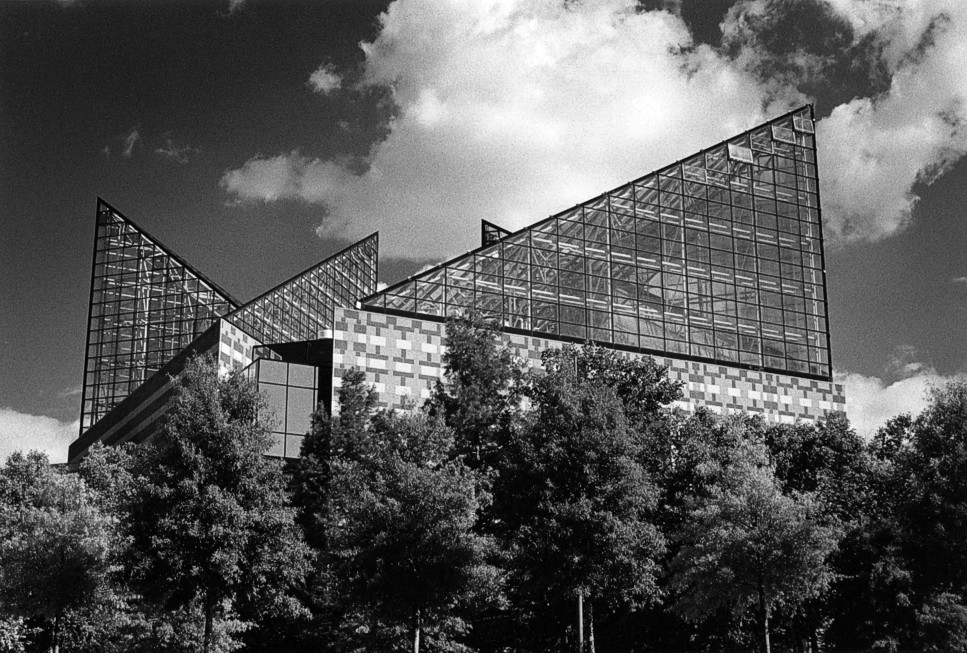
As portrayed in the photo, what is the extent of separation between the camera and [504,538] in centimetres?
5144

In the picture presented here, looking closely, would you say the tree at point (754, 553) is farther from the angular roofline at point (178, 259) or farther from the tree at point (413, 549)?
the angular roofline at point (178, 259)

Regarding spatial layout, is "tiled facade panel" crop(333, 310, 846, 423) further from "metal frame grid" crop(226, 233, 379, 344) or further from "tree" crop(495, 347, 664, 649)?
"tree" crop(495, 347, 664, 649)

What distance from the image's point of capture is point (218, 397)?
156 feet

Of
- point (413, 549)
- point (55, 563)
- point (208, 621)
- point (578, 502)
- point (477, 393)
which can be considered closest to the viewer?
point (208, 621)

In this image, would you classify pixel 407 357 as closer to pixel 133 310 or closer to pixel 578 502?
pixel 578 502

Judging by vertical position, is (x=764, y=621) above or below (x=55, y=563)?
below

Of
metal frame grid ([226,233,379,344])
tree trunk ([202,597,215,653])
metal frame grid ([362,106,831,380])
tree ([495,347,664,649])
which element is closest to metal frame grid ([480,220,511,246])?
metal frame grid ([226,233,379,344])

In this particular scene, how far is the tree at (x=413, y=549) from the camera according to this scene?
4584cm

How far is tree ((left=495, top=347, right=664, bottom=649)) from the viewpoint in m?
48.1

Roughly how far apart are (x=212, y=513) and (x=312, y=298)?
85.6 metres

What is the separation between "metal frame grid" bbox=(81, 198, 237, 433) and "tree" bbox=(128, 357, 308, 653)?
250ft

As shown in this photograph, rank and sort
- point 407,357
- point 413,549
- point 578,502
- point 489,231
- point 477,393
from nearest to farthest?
point 413,549 < point 578,502 < point 477,393 < point 407,357 < point 489,231

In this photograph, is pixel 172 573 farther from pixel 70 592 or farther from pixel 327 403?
pixel 327 403

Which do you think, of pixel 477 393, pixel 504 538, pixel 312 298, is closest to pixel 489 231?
pixel 312 298
